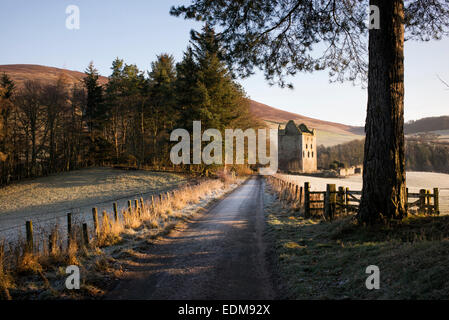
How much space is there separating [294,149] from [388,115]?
192ft

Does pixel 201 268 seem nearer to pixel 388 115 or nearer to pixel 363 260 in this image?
pixel 363 260

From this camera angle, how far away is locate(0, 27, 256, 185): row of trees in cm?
3102

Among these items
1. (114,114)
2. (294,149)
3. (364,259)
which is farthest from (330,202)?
(294,149)

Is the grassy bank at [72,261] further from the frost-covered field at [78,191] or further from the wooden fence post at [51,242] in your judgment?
the frost-covered field at [78,191]

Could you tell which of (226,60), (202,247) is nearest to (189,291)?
(202,247)

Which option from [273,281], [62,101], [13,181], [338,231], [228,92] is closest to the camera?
[273,281]

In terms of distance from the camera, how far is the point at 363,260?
522 cm

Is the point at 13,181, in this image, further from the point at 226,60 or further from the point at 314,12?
the point at 314,12

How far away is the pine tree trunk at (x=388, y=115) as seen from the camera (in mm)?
6785

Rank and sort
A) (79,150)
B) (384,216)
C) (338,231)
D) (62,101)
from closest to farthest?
(384,216)
(338,231)
(62,101)
(79,150)

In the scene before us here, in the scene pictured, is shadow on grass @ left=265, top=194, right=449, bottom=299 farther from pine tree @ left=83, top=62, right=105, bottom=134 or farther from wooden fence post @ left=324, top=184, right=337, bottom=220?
pine tree @ left=83, top=62, right=105, bottom=134

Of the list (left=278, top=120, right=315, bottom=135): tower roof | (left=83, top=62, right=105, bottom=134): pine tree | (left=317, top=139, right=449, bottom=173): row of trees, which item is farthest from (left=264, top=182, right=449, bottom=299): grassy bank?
(left=317, top=139, right=449, bottom=173): row of trees

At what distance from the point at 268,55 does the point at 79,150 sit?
4592 cm

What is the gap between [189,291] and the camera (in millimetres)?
4625
